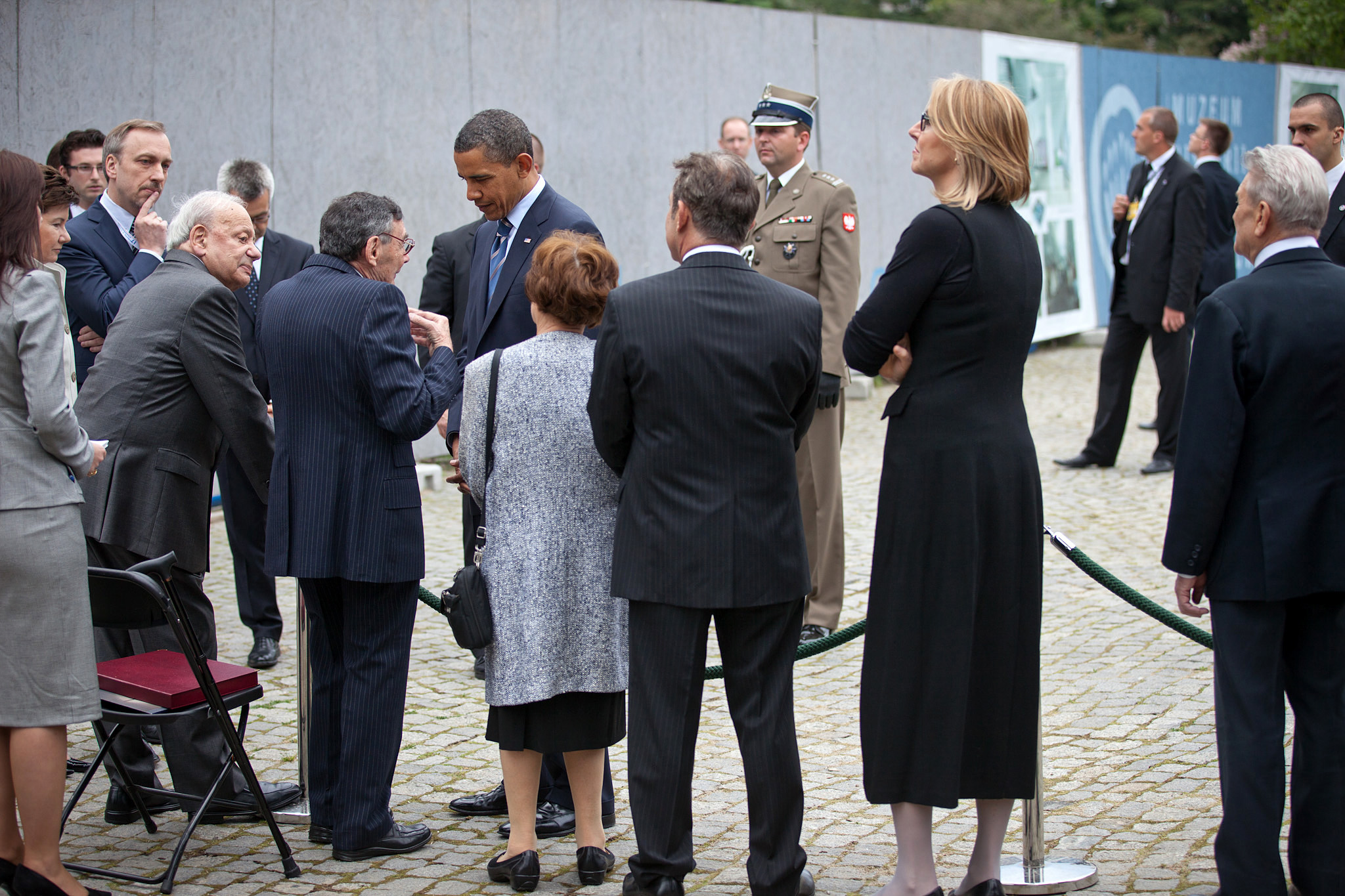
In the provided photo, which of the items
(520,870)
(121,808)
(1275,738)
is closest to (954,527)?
(1275,738)

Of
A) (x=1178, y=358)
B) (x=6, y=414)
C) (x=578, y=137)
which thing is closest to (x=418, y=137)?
(x=578, y=137)

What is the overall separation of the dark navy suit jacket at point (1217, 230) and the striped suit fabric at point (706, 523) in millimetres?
7896

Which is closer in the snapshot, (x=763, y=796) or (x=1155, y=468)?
(x=763, y=796)

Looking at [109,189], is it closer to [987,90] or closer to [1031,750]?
[987,90]

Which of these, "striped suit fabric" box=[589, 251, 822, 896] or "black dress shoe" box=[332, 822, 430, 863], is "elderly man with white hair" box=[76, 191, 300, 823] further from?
"striped suit fabric" box=[589, 251, 822, 896]

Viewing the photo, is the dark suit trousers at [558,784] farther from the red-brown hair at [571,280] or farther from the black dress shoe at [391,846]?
the red-brown hair at [571,280]

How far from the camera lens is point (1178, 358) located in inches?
402

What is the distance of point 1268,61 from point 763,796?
24.5m

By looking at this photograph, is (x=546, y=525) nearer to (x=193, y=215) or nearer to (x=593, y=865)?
(x=593, y=865)

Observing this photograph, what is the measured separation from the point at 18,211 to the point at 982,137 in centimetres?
249

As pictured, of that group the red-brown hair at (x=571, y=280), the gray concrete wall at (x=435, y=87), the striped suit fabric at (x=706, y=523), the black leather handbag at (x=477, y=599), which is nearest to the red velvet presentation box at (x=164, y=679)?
the black leather handbag at (x=477, y=599)

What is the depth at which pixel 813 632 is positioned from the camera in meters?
6.42

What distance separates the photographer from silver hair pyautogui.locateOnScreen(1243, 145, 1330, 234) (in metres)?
3.56

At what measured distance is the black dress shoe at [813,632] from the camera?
21.0 feet
